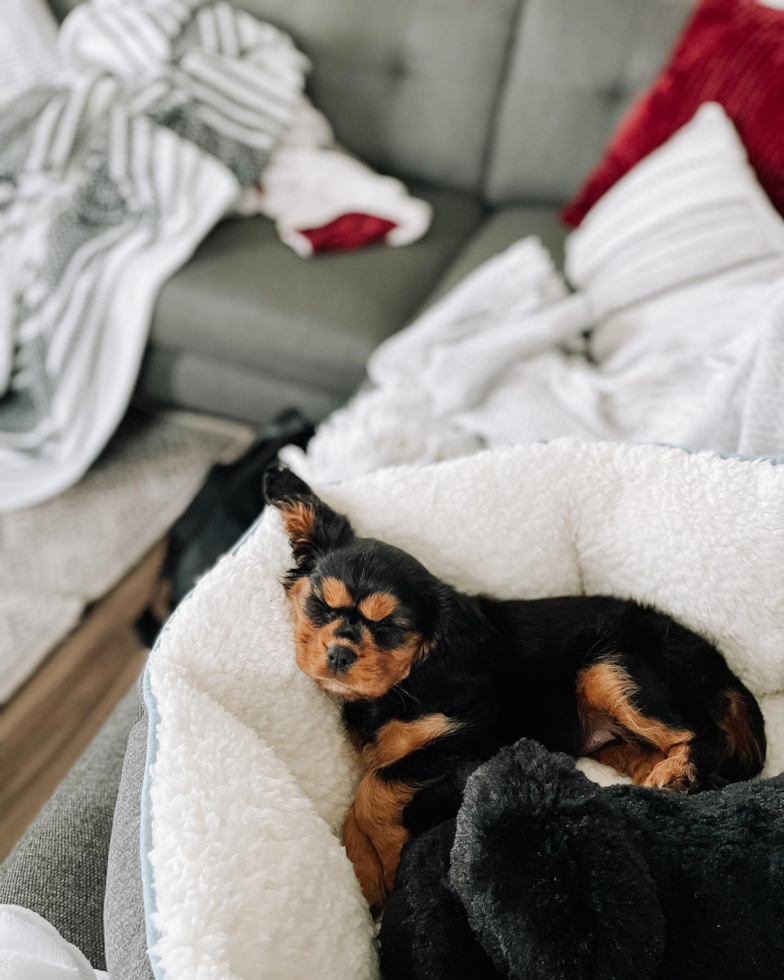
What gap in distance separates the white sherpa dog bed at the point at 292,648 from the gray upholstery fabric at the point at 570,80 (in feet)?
4.46

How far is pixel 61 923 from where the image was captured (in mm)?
796

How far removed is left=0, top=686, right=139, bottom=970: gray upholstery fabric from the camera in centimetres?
80

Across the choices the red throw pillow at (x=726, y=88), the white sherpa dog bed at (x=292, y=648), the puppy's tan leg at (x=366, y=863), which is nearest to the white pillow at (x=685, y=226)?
the red throw pillow at (x=726, y=88)

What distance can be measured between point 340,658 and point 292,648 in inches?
3.8

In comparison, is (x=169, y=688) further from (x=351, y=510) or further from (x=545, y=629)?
(x=545, y=629)

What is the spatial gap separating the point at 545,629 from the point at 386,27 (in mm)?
1868

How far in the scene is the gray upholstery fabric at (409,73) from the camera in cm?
209

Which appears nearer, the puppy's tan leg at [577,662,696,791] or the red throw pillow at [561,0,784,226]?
the puppy's tan leg at [577,662,696,791]

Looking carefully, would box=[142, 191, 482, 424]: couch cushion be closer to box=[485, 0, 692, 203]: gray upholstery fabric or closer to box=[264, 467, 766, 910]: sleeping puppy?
box=[485, 0, 692, 203]: gray upholstery fabric

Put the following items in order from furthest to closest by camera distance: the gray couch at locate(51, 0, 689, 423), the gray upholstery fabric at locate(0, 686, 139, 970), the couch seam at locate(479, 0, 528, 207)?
the couch seam at locate(479, 0, 528, 207)
the gray couch at locate(51, 0, 689, 423)
the gray upholstery fabric at locate(0, 686, 139, 970)

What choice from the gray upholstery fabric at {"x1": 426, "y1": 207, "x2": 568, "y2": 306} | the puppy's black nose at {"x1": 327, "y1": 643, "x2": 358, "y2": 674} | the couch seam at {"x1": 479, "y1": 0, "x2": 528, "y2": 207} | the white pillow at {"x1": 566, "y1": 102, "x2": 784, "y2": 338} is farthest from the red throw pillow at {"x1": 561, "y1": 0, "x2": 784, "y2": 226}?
the puppy's black nose at {"x1": 327, "y1": 643, "x2": 358, "y2": 674}

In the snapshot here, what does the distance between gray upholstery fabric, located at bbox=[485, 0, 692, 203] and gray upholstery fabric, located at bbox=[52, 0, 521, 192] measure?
0.08 meters

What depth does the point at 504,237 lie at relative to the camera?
2.00 meters

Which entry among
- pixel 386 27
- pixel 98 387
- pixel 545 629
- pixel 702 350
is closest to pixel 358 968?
pixel 545 629
